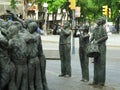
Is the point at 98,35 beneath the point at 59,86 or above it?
above

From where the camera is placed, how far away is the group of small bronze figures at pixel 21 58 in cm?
1148

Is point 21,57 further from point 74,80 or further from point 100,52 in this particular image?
point 74,80

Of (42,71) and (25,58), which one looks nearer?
(25,58)

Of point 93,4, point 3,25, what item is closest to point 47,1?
point 93,4

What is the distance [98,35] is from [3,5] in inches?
122

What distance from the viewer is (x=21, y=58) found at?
1184 centimetres

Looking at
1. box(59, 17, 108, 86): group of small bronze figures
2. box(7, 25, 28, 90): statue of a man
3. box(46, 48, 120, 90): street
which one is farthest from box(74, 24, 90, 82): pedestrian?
box(7, 25, 28, 90): statue of a man

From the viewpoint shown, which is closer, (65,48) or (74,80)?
(74,80)

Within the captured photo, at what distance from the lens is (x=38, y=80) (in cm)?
1305

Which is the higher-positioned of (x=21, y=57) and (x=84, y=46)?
(x=21, y=57)

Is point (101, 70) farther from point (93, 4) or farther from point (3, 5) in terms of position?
point (93, 4)

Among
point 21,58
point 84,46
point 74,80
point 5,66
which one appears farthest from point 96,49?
point 5,66

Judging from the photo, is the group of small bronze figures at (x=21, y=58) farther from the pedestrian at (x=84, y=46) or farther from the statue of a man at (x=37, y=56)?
the pedestrian at (x=84, y=46)

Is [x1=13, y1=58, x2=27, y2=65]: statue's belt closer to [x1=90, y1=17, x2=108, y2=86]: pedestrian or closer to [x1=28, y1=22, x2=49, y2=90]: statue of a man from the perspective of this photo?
[x1=28, y1=22, x2=49, y2=90]: statue of a man
